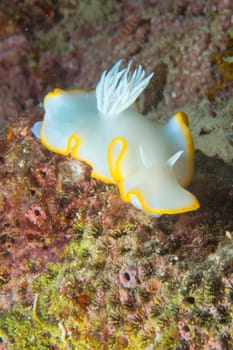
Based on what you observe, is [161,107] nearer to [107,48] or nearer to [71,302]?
[107,48]

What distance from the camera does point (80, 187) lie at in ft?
9.13

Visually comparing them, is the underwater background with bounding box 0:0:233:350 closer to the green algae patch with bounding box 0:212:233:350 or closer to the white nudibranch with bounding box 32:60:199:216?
the green algae patch with bounding box 0:212:233:350

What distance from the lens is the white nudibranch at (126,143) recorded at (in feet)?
8.00

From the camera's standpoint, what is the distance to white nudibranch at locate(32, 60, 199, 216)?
2439 millimetres

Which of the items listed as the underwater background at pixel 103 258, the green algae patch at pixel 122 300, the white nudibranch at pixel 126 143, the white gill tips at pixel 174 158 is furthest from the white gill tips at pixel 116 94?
the green algae patch at pixel 122 300

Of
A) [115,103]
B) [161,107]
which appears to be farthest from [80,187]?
[161,107]

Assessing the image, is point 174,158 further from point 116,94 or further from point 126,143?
point 116,94

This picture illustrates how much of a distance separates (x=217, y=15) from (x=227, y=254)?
15.3 ft

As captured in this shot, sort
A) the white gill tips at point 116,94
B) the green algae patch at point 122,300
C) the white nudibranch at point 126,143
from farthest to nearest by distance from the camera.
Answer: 1. the white gill tips at point 116,94
2. the white nudibranch at point 126,143
3. the green algae patch at point 122,300

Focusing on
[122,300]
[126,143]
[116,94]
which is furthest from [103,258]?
[116,94]

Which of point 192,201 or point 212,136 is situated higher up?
point 192,201

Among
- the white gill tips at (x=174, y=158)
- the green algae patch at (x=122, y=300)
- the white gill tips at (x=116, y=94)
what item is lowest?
the green algae patch at (x=122, y=300)

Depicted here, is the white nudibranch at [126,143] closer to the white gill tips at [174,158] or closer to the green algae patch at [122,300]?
the white gill tips at [174,158]

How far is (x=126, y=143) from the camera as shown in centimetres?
262
